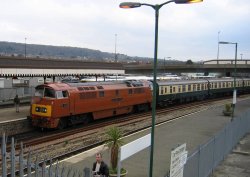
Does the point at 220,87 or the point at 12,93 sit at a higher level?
the point at 220,87

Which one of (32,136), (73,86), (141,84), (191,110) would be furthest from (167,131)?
(191,110)

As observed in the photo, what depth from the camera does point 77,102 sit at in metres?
25.2

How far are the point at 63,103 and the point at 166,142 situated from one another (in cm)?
787

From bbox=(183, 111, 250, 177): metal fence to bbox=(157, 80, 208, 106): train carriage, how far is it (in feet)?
52.1

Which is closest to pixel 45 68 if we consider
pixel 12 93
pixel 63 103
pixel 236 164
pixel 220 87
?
pixel 12 93

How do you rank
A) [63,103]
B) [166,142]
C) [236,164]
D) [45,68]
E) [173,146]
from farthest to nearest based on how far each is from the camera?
[45,68]
[63,103]
[166,142]
[173,146]
[236,164]

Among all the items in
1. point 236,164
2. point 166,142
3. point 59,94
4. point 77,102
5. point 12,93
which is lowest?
point 236,164

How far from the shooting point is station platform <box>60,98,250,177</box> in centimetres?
1490

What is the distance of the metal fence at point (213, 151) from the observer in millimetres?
12076

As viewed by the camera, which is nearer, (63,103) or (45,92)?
(63,103)

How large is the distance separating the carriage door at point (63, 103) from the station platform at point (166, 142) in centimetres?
544

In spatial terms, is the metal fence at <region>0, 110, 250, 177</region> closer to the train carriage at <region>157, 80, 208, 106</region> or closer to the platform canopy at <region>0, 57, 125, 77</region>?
the platform canopy at <region>0, 57, 125, 77</region>

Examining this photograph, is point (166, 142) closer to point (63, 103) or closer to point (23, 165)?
point (63, 103)

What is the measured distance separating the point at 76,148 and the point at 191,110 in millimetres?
21639
